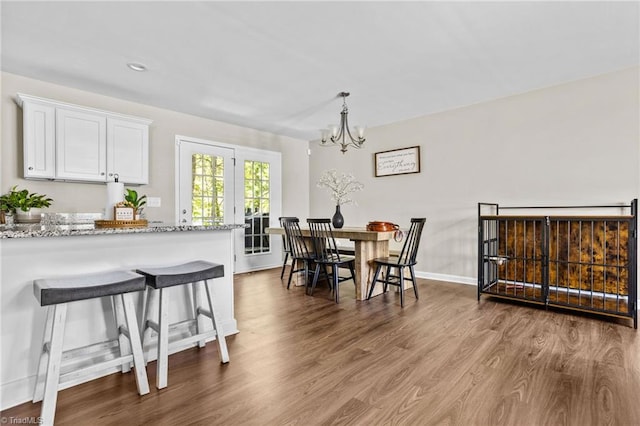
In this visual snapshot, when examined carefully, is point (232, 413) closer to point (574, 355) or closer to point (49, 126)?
point (574, 355)

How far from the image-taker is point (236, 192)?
5082 millimetres

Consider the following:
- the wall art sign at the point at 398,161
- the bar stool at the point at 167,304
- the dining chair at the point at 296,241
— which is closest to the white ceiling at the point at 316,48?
the wall art sign at the point at 398,161

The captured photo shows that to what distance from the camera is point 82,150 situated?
11.0 feet

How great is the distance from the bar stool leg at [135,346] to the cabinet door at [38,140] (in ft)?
7.64

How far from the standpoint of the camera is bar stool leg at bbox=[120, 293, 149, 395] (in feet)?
5.63

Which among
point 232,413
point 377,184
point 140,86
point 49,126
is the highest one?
point 140,86

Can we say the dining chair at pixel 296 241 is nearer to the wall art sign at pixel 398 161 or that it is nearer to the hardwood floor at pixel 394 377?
the hardwood floor at pixel 394 377

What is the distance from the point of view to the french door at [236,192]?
4539 mm

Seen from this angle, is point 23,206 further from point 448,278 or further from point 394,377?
point 448,278

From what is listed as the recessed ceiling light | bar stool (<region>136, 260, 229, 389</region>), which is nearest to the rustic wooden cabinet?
bar stool (<region>136, 260, 229, 389</region>)

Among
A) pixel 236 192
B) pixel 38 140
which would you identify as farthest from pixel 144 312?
pixel 236 192

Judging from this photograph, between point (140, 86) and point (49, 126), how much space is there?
0.94 meters

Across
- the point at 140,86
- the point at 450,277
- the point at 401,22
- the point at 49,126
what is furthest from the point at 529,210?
the point at 49,126

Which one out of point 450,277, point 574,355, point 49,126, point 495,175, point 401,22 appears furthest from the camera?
point 450,277
